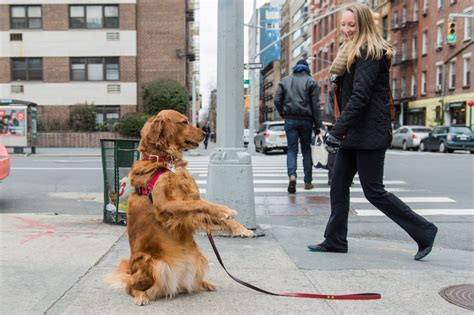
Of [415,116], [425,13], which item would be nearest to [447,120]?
[415,116]

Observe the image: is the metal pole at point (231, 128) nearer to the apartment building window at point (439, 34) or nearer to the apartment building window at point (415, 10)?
the apartment building window at point (439, 34)

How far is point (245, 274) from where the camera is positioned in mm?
4219

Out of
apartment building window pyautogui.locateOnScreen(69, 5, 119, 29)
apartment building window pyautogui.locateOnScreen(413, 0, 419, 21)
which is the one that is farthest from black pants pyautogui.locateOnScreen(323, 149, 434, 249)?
apartment building window pyautogui.locateOnScreen(413, 0, 419, 21)

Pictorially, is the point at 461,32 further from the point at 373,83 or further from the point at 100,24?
the point at 373,83

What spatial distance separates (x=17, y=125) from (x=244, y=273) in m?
22.8

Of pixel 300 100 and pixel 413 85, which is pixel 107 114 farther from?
pixel 300 100

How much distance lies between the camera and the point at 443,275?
4.22 m

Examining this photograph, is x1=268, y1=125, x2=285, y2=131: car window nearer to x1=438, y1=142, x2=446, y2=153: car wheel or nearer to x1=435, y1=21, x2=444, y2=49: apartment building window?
x1=438, y1=142, x2=446, y2=153: car wheel

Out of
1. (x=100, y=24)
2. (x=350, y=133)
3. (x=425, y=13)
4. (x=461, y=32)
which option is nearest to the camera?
(x=350, y=133)

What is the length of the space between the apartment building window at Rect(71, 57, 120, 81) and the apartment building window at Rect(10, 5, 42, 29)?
368cm

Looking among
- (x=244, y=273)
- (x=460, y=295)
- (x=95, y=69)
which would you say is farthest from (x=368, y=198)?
(x=95, y=69)

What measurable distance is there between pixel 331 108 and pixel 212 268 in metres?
5.61

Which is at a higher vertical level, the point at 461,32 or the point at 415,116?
the point at 461,32

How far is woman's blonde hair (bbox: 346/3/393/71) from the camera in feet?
14.5
